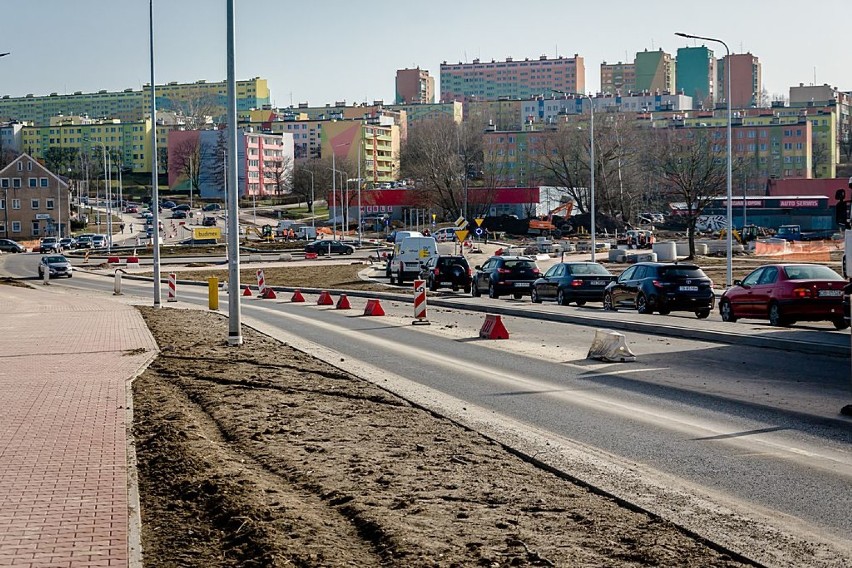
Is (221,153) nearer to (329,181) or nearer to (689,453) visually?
(329,181)

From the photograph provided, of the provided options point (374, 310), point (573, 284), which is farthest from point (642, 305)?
point (374, 310)

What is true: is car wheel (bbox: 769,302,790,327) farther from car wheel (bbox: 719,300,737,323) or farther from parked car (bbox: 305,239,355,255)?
parked car (bbox: 305,239,355,255)

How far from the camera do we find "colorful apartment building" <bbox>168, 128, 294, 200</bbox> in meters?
170

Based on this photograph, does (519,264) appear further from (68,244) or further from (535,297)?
(68,244)

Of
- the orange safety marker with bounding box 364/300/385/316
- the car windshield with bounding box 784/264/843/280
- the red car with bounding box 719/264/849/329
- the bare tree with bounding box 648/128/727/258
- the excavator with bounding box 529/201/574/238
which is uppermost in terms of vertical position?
the bare tree with bounding box 648/128/727/258

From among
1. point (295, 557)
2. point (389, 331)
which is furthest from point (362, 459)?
point (389, 331)

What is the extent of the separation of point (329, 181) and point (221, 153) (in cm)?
1915

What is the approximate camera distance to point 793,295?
80.7 feet

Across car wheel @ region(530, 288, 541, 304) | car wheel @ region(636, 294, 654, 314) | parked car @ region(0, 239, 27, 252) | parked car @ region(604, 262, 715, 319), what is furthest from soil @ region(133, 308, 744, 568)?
parked car @ region(0, 239, 27, 252)

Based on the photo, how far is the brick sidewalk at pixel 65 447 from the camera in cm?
684

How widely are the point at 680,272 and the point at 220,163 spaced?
143 m

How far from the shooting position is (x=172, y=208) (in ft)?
509

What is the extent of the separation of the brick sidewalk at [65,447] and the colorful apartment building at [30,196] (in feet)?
380

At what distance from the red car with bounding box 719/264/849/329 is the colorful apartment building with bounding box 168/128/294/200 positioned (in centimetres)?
14574
